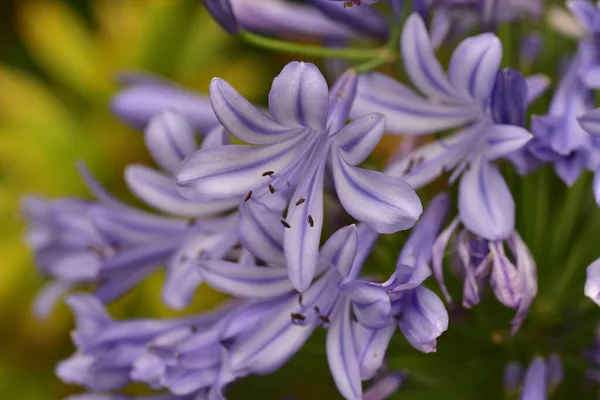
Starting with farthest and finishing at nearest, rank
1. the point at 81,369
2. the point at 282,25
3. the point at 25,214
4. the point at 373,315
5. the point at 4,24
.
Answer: the point at 4,24 < the point at 25,214 < the point at 282,25 < the point at 81,369 < the point at 373,315

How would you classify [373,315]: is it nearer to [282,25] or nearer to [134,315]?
[282,25]

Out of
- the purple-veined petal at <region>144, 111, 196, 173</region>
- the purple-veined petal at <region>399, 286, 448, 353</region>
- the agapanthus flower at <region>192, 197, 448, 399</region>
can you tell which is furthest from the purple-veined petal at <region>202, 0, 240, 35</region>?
the purple-veined petal at <region>399, 286, 448, 353</region>

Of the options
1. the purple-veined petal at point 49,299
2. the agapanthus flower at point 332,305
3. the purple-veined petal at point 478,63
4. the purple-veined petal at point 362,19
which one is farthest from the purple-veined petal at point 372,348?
the purple-veined petal at point 49,299

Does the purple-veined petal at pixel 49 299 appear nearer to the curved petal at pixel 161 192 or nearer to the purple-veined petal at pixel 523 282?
the curved petal at pixel 161 192

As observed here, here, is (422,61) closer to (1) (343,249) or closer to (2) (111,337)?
(1) (343,249)

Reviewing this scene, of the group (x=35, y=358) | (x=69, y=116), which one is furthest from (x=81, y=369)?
(x=69, y=116)
